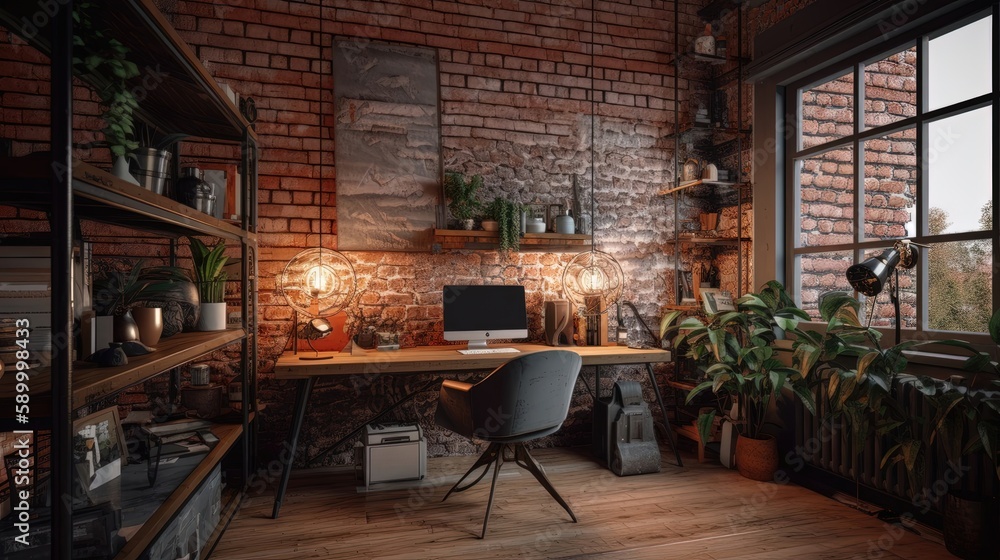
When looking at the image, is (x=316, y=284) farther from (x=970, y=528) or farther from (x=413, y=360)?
(x=970, y=528)

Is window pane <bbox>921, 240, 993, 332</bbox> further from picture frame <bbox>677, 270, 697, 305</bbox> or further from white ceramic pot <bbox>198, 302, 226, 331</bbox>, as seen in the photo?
white ceramic pot <bbox>198, 302, 226, 331</bbox>

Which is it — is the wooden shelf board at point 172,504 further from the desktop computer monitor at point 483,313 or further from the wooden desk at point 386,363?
the desktop computer monitor at point 483,313

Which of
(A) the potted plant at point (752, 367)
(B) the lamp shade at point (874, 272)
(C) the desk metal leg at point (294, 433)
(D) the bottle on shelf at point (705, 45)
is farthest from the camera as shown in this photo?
(D) the bottle on shelf at point (705, 45)

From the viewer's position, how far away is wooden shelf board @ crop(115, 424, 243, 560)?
1.52 m

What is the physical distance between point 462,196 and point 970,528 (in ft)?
10.0

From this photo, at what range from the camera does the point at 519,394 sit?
2492 mm

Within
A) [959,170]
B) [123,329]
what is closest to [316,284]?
[123,329]

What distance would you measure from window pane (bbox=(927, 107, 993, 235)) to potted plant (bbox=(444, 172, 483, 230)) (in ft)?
8.29

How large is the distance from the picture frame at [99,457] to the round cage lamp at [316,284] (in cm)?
→ 127

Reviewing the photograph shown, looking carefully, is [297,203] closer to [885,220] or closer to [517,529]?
[517,529]

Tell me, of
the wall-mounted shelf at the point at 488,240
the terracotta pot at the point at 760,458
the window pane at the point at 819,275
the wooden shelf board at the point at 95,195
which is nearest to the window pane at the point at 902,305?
the window pane at the point at 819,275

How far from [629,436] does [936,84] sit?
8.40 ft

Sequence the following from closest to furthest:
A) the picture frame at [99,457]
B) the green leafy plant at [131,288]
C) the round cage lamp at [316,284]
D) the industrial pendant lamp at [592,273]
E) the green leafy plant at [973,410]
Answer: the picture frame at [99,457] < the green leafy plant at [131,288] < the green leafy plant at [973,410] < the round cage lamp at [316,284] < the industrial pendant lamp at [592,273]

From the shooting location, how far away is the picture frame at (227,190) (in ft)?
9.46
